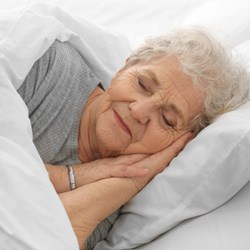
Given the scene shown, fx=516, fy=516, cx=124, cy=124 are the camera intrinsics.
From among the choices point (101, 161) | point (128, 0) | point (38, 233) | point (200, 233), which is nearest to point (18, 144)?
point (38, 233)

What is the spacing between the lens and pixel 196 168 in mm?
1121

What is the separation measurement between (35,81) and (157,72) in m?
0.29

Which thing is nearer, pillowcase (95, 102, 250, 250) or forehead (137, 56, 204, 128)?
pillowcase (95, 102, 250, 250)

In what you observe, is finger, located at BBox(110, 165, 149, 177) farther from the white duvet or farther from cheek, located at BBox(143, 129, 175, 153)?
the white duvet

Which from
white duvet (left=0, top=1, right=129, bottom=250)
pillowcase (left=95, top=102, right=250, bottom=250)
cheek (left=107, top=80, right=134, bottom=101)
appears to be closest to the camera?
white duvet (left=0, top=1, right=129, bottom=250)

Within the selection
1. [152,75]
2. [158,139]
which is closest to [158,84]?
[152,75]

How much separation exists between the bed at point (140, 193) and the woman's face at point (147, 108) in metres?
0.08

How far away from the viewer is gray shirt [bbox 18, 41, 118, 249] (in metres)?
1.23

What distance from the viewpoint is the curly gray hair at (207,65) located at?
1.23m

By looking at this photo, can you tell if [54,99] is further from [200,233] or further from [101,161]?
[200,233]

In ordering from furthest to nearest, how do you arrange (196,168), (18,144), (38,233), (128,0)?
(128,0) < (196,168) < (18,144) < (38,233)

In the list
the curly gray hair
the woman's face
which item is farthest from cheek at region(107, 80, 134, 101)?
the curly gray hair

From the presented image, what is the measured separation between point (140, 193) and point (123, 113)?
19 centimetres

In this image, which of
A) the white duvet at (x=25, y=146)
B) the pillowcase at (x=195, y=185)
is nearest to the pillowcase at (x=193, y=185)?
the pillowcase at (x=195, y=185)
